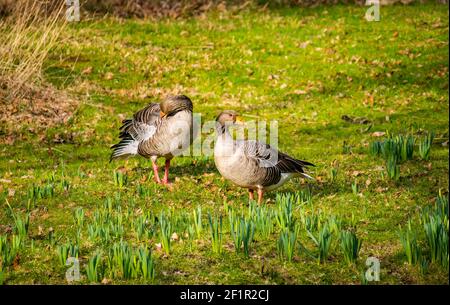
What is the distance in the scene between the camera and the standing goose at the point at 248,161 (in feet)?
28.4

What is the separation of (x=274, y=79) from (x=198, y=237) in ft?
28.0

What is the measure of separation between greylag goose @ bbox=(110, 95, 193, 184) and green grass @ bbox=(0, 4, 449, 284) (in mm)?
414

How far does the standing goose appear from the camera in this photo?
8664 millimetres

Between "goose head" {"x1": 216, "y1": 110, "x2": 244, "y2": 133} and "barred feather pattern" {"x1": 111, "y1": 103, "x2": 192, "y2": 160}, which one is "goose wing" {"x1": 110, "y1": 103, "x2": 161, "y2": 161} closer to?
"barred feather pattern" {"x1": 111, "y1": 103, "x2": 192, "y2": 160}

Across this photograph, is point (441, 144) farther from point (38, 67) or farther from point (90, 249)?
point (38, 67)

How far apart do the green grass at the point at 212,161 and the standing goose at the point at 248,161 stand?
36 cm

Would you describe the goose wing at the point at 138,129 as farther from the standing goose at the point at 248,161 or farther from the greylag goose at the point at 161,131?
the standing goose at the point at 248,161

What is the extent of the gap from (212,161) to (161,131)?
1.95 meters

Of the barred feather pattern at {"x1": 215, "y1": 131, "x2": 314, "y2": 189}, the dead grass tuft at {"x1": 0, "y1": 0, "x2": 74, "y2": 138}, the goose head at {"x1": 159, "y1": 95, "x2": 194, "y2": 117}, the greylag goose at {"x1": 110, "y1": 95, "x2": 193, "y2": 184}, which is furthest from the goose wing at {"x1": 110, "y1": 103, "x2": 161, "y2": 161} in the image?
the dead grass tuft at {"x1": 0, "y1": 0, "x2": 74, "y2": 138}

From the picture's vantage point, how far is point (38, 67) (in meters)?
14.7

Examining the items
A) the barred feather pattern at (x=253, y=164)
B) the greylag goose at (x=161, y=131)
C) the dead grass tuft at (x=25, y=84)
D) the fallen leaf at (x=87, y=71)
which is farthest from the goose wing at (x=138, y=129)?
the fallen leaf at (x=87, y=71)

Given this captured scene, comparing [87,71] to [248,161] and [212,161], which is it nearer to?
[212,161]

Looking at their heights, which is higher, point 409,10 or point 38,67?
point 409,10

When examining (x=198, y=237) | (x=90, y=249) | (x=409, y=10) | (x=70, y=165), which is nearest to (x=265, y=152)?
(x=198, y=237)
